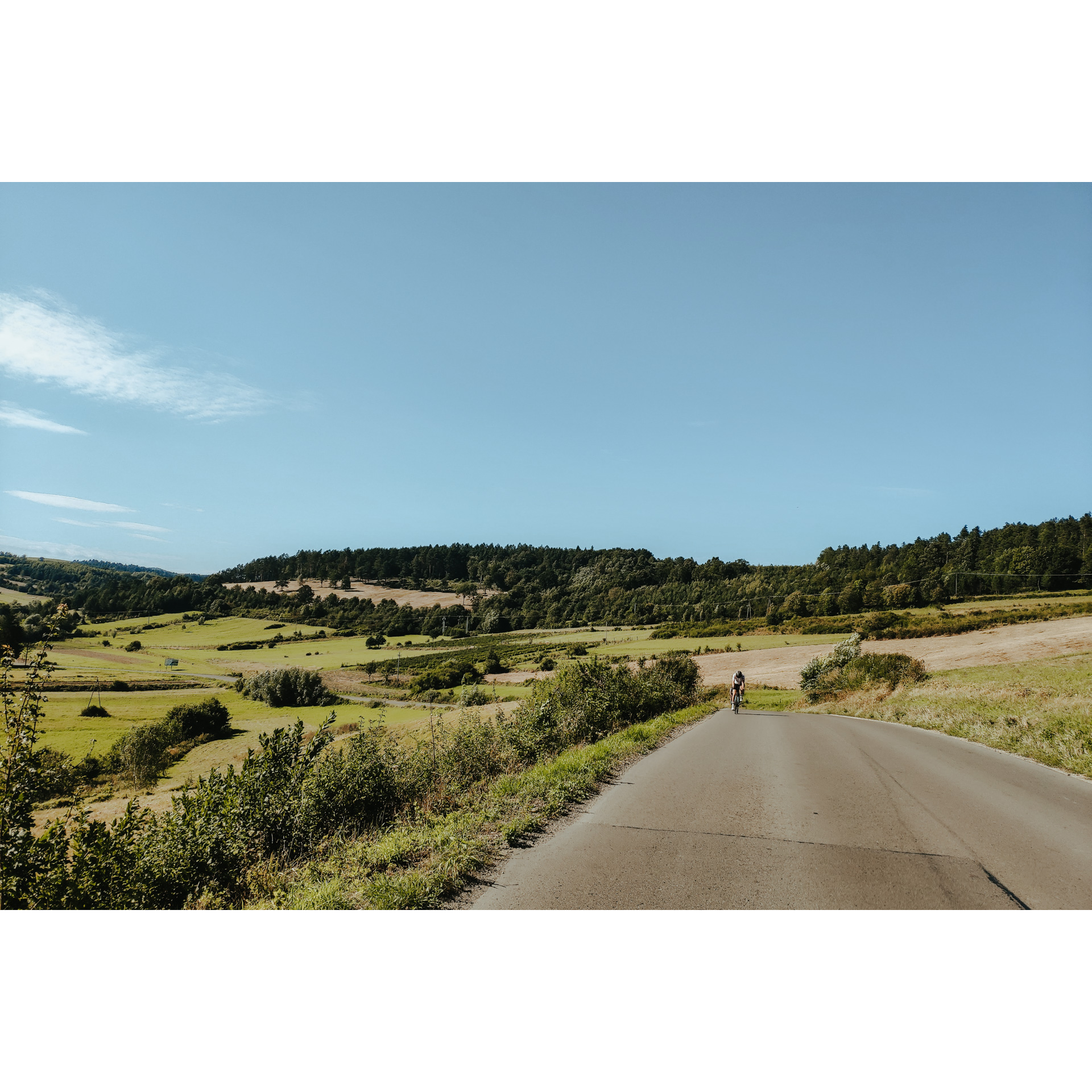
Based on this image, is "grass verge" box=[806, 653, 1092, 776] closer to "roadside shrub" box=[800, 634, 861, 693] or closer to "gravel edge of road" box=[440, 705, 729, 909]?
"roadside shrub" box=[800, 634, 861, 693]

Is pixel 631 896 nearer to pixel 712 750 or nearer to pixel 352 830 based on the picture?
pixel 352 830

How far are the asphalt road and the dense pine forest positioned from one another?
50653 millimetres

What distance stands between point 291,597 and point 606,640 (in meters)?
86.5

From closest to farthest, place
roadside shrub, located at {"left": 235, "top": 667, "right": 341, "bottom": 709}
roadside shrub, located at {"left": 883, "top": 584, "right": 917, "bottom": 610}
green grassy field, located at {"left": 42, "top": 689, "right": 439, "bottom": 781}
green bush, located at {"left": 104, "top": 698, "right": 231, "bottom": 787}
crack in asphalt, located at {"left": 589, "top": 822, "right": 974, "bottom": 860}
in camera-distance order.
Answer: crack in asphalt, located at {"left": 589, "top": 822, "right": 974, "bottom": 860} < green bush, located at {"left": 104, "top": 698, "right": 231, "bottom": 787} < green grassy field, located at {"left": 42, "top": 689, "right": 439, "bottom": 781} < roadside shrub, located at {"left": 883, "top": 584, "right": 917, "bottom": 610} < roadside shrub, located at {"left": 235, "top": 667, "right": 341, "bottom": 709}

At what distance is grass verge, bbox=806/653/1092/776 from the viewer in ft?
37.6

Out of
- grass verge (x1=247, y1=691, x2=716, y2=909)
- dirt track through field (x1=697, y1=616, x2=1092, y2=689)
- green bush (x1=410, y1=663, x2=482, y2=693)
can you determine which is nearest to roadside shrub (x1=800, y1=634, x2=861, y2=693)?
dirt track through field (x1=697, y1=616, x2=1092, y2=689)

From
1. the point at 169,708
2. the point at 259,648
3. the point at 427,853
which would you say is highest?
the point at 427,853

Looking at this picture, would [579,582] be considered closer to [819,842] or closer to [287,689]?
[287,689]

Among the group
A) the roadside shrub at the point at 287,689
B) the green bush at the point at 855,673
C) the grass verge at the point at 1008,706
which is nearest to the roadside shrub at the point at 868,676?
the green bush at the point at 855,673

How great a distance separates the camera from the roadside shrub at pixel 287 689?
84000 millimetres

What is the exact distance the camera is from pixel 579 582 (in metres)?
156

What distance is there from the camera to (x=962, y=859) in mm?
5879

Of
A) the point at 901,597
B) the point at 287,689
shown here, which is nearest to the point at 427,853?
the point at 901,597

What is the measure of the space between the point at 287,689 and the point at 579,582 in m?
85.7
